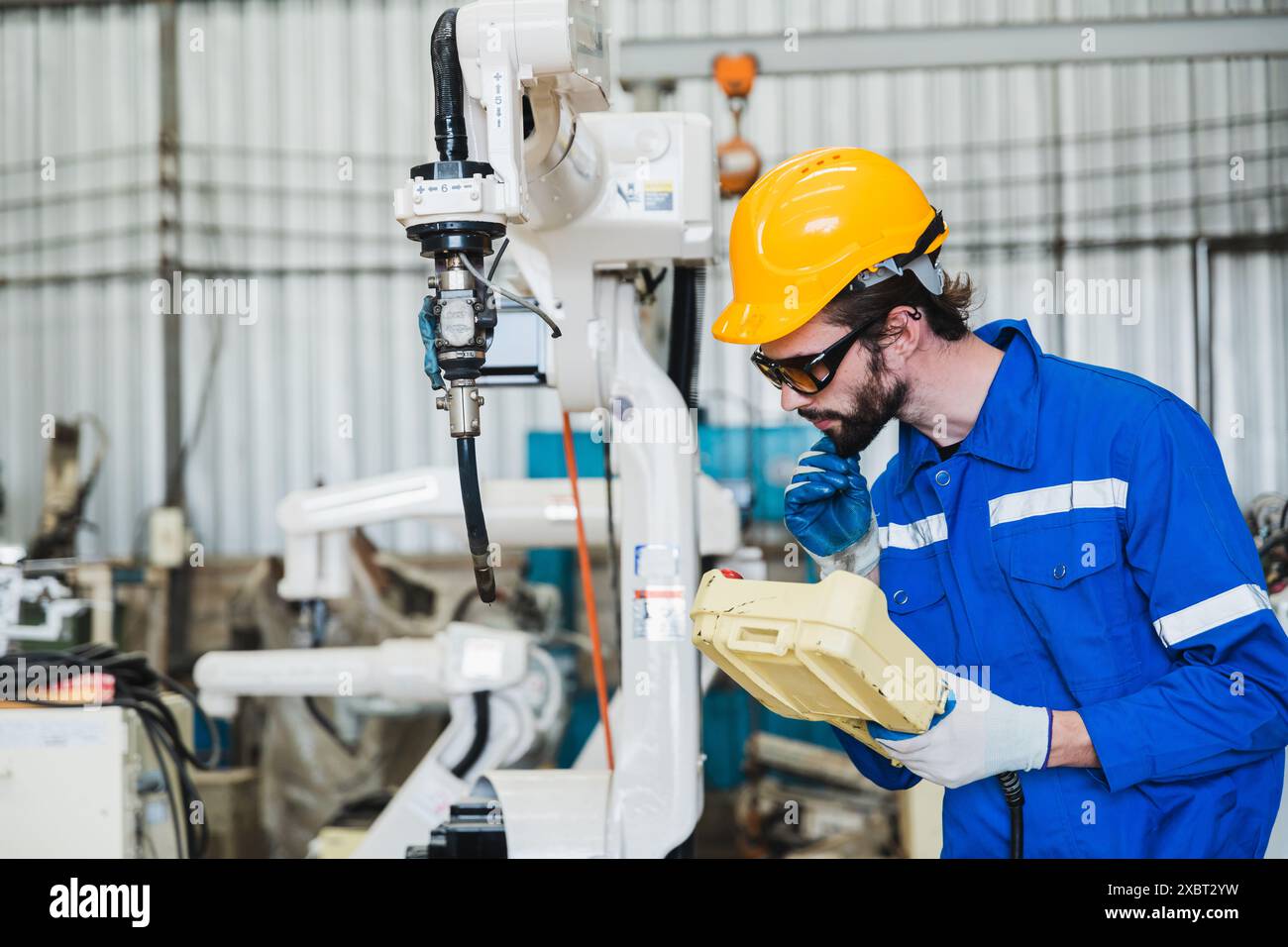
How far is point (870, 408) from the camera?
160 cm

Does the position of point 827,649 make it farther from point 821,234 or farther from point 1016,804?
point 821,234

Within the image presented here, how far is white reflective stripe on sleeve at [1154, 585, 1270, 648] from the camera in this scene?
1.34 metres

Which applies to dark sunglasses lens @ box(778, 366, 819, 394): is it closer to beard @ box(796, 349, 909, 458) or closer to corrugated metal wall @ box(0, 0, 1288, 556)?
beard @ box(796, 349, 909, 458)

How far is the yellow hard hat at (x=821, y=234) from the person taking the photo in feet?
5.09

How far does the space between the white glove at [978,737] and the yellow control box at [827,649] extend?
3 centimetres

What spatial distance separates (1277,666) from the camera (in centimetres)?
134

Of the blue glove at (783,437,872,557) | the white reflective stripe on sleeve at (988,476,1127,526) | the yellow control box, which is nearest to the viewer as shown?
the yellow control box

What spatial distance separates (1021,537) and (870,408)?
0.27 m

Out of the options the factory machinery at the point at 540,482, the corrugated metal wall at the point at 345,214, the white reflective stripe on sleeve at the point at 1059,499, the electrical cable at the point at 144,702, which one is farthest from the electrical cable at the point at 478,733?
the corrugated metal wall at the point at 345,214

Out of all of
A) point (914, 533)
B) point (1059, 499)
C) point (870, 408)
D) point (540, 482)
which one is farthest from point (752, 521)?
point (1059, 499)

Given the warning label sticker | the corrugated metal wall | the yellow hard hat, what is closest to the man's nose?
the yellow hard hat

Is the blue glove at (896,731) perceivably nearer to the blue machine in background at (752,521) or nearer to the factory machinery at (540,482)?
the factory machinery at (540,482)
